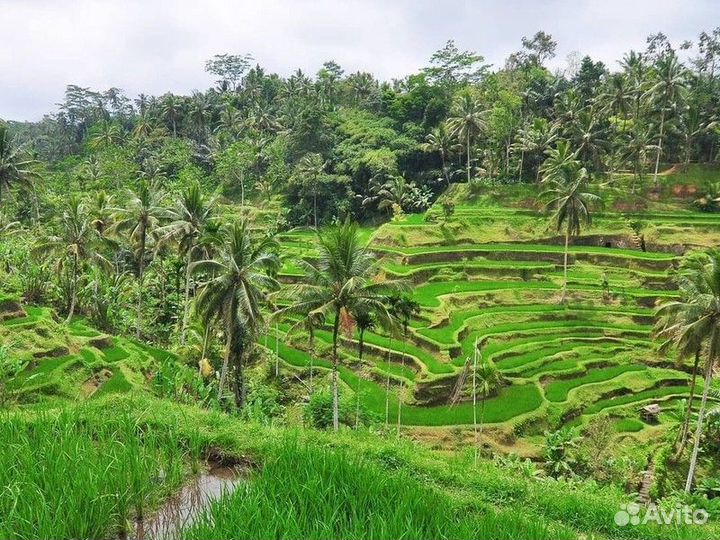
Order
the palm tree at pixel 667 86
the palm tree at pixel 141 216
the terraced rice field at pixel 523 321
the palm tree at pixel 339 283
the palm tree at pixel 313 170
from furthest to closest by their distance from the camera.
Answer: the palm tree at pixel 313 170 → the palm tree at pixel 667 86 → the palm tree at pixel 141 216 → the terraced rice field at pixel 523 321 → the palm tree at pixel 339 283

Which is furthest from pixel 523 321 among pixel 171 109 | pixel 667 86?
pixel 171 109

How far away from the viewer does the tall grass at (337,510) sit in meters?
4.83

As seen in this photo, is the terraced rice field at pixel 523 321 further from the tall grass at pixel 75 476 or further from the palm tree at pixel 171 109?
the palm tree at pixel 171 109

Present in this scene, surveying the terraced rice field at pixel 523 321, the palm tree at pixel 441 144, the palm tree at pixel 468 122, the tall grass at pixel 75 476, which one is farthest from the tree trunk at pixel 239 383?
the palm tree at pixel 441 144

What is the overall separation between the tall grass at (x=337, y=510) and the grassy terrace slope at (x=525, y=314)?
1653 centimetres

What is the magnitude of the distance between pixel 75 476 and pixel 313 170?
5385 cm

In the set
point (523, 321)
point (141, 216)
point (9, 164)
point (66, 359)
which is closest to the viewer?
point (66, 359)

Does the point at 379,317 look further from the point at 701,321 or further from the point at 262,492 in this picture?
the point at 262,492

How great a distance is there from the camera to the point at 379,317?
19391 mm

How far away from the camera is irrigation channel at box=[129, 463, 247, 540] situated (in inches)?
213

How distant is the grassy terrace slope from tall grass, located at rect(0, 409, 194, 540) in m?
16.3

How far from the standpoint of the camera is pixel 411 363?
27.6m

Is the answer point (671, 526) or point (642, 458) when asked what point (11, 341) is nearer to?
point (671, 526)

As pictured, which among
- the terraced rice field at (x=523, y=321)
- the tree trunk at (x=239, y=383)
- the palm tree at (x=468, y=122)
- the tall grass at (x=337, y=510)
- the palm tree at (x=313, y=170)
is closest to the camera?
the tall grass at (x=337, y=510)
